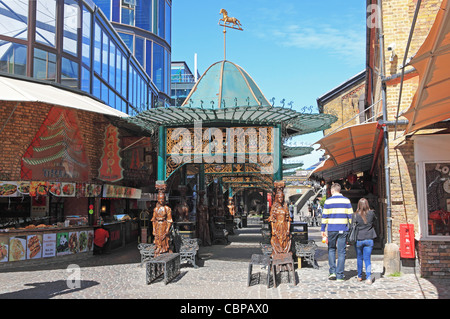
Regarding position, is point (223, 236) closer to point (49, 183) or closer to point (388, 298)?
point (49, 183)

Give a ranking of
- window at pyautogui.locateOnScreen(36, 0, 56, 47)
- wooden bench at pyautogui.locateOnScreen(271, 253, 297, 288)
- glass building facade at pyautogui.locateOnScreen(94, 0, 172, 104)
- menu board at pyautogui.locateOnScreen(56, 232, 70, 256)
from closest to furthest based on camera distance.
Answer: wooden bench at pyautogui.locateOnScreen(271, 253, 297, 288) < menu board at pyautogui.locateOnScreen(56, 232, 70, 256) < window at pyautogui.locateOnScreen(36, 0, 56, 47) < glass building facade at pyautogui.locateOnScreen(94, 0, 172, 104)

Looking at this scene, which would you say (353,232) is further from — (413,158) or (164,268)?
(164,268)

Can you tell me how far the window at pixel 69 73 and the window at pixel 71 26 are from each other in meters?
0.46

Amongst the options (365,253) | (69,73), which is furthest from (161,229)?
(69,73)

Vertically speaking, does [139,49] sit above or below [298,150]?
above

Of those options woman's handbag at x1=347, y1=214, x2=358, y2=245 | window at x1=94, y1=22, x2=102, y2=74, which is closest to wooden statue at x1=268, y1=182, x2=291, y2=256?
woman's handbag at x1=347, y1=214, x2=358, y2=245

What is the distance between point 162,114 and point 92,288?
486 cm

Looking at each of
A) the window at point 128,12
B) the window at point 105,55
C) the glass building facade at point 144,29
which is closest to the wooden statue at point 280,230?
the window at point 105,55

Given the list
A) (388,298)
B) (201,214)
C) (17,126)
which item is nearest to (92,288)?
(388,298)

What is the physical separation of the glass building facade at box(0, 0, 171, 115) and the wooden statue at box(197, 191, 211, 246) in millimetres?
4588

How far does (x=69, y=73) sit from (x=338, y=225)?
11244 millimetres

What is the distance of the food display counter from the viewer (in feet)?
40.8

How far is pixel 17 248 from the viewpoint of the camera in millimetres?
12570

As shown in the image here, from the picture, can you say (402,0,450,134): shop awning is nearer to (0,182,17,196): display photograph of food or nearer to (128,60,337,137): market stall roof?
(128,60,337,137): market stall roof
